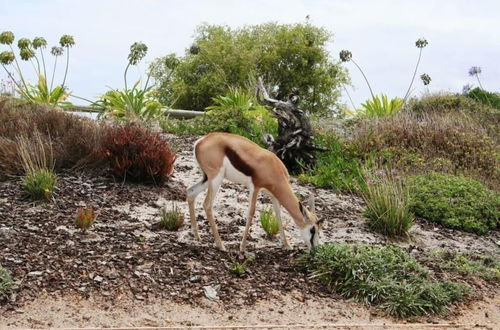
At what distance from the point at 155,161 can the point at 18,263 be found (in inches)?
133

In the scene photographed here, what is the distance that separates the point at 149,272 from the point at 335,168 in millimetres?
6023

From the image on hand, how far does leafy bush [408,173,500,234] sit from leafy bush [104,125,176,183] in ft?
12.7

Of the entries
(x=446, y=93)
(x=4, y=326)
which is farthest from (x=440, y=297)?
(x=446, y=93)

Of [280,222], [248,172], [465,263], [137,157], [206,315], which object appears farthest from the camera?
[137,157]

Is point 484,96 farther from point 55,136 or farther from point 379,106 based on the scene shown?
point 55,136

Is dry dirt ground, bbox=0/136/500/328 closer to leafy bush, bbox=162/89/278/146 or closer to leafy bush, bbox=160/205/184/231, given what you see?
leafy bush, bbox=160/205/184/231

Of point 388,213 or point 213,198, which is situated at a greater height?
point 213,198

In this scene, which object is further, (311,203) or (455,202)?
(455,202)

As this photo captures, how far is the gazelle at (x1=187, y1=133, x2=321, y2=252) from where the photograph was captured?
27.7 feet

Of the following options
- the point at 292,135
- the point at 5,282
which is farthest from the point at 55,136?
the point at 5,282

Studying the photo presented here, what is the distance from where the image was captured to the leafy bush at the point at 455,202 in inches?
458

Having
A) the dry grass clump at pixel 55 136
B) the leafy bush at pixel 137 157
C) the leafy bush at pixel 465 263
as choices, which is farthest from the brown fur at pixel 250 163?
the dry grass clump at pixel 55 136

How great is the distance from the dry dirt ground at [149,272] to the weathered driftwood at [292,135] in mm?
2735

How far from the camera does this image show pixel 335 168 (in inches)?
526
